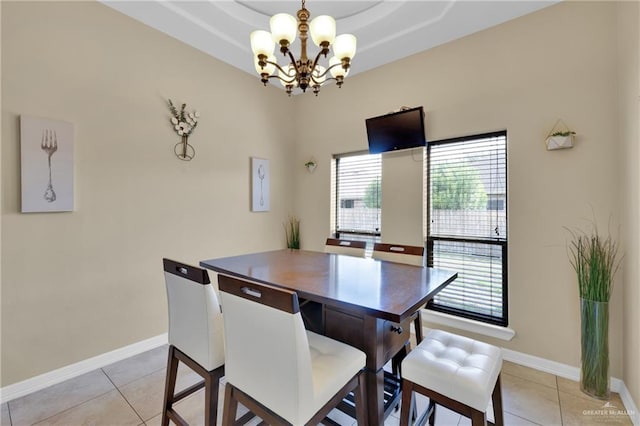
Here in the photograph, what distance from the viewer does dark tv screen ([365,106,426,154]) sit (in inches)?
117

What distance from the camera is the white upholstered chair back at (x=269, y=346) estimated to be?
3.59ft

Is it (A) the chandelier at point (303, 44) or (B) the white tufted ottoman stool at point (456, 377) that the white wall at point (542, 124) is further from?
(A) the chandelier at point (303, 44)

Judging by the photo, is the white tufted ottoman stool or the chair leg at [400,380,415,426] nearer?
the white tufted ottoman stool

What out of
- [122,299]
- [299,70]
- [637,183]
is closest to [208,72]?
[299,70]

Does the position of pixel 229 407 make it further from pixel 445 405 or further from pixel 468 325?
pixel 468 325

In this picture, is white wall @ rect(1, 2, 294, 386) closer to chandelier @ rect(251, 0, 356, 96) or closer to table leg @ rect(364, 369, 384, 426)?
chandelier @ rect(251, 0, 356, 96)

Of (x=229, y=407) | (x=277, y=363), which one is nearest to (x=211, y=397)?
(x=229, y=407)

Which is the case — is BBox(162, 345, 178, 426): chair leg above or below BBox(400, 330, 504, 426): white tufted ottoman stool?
below

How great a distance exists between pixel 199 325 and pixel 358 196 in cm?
271

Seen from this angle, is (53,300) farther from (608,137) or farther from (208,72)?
(608,137)

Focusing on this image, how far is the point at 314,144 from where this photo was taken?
4.15 m

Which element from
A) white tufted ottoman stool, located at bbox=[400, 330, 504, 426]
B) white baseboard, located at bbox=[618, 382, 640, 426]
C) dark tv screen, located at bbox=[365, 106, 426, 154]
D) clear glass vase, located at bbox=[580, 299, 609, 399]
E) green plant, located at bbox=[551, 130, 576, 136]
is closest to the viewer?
white tufted ottoman stool, located at bbox=[400, 330, 504, 426]

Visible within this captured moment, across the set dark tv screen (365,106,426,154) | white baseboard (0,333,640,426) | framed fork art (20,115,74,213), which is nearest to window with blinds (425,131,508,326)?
dark tv screen (365,106,426,154)

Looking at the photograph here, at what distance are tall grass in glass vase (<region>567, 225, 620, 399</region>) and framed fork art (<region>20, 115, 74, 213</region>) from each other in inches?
163
